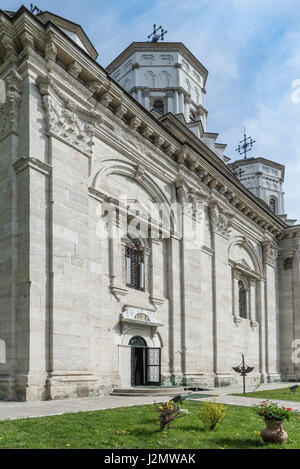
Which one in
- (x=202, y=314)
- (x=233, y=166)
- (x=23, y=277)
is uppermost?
(x=233, y=166)

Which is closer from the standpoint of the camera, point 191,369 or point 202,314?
point 191,369

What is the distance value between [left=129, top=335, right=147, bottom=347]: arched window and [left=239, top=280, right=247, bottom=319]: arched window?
10.9 metres

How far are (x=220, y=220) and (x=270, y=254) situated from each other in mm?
8220

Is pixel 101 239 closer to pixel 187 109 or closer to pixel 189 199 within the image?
pixel 189 199

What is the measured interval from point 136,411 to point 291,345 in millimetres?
22582

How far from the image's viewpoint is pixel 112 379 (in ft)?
50.7

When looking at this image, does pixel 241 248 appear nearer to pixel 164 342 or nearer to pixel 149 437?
pixel 164 342

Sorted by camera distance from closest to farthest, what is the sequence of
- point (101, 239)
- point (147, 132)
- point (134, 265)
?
point (101, 239)
point (134, 265)
point (147, 132)

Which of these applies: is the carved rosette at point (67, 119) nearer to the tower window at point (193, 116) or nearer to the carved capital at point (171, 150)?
the carved capital at point (171, 150)

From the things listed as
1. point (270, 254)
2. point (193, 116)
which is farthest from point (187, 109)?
point (270, 254)

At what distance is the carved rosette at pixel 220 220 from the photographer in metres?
23.5

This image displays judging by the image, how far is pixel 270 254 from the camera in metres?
30.9

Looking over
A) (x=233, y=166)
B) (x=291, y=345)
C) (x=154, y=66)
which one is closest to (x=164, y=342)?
(x=291, y=345)
